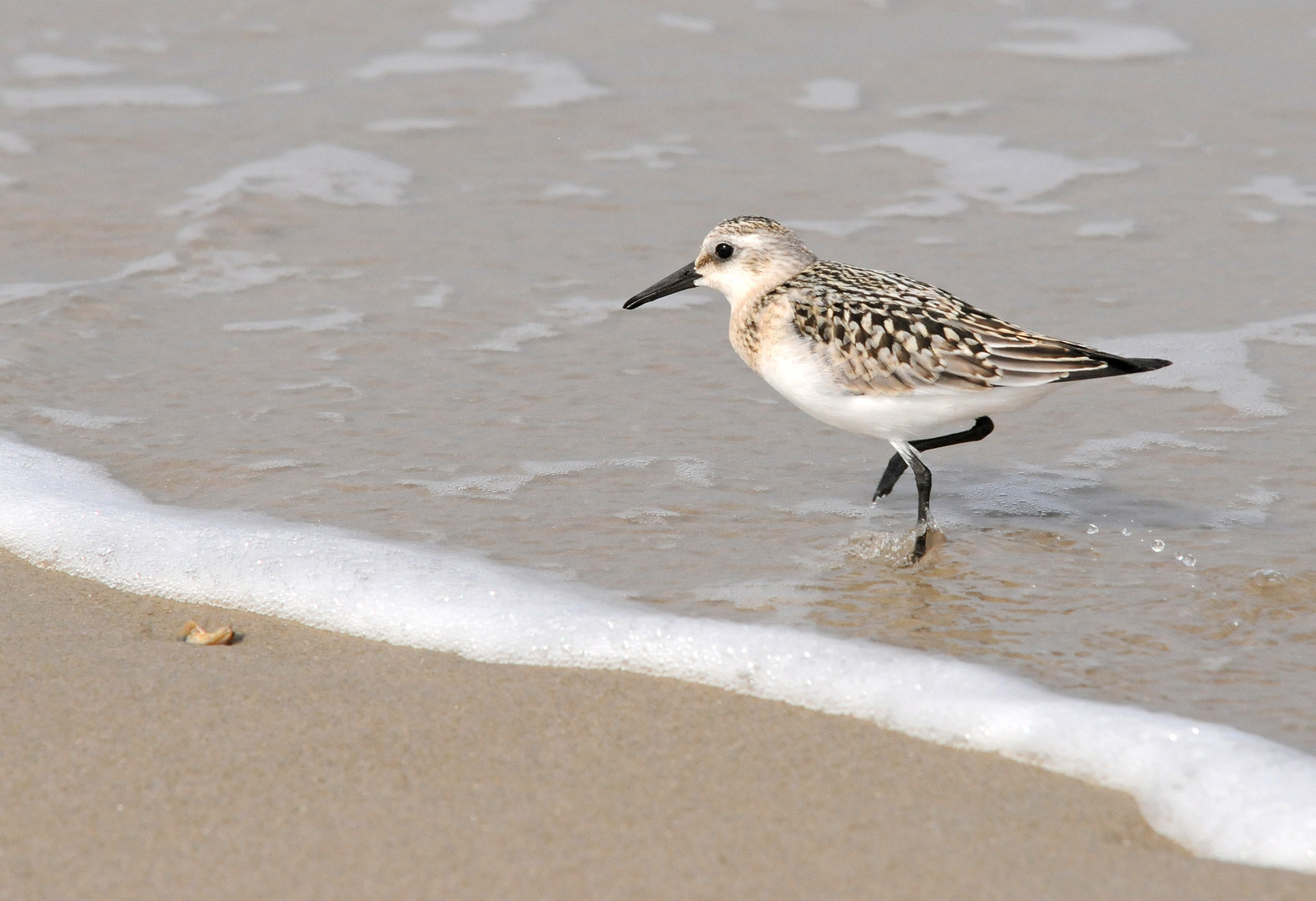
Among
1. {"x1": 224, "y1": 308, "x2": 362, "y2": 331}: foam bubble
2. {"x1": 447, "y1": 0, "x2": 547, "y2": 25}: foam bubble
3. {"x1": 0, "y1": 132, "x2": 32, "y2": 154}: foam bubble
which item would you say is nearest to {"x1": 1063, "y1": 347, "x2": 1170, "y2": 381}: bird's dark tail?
{"x1": 224, "y1": 308, "x2": 362, "y2": 331}: foam bubble

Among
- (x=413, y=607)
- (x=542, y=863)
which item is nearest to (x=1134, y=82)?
(x=413, y=607)

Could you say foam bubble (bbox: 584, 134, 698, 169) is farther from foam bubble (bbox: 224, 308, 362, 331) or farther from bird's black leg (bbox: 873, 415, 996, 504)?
bird's black leg (bbox: 873, 415, 996, 504)

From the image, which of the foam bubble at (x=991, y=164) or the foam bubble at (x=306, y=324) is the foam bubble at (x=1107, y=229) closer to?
the foam bubble at (x=991, y=164)

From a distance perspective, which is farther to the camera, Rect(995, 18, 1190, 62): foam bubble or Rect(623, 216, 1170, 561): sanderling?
Rect(995, 18, 1190, 62): foam bubble

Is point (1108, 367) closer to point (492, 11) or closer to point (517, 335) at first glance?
point (517, 335)

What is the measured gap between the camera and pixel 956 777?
378 centimetres

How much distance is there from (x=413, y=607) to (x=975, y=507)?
7.33 ft

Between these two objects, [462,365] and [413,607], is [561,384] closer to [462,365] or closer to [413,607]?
[462,365]

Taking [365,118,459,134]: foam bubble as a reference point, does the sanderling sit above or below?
above

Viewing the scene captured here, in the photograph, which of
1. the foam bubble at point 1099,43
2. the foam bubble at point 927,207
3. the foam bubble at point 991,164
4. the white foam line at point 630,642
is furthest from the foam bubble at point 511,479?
the foam bubble at point 1099,43

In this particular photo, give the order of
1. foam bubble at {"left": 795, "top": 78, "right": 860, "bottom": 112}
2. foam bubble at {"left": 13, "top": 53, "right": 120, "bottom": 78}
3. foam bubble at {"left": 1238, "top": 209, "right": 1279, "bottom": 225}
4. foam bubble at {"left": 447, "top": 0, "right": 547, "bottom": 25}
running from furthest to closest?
foam bubble at {"left": 447, "top": 0, "right": 547, "bottom": 25} → foam bubble at {"left": 13, "top": 53, "right": 120, "bottom": 78} → foam bubble at {"left": 795, "top": 78, "right": 860, "bottom": 112} → foam bubble at {"left": 1238, "top": 209, "right": 1279, "bottom": 225}

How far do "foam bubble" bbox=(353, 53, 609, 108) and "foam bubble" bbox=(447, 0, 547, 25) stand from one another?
0.77 meters

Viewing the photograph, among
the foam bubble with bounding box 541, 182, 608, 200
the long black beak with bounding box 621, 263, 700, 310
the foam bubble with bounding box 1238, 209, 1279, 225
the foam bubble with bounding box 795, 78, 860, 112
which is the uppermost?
the long black beak with bounding box 621, 263, 700, 310

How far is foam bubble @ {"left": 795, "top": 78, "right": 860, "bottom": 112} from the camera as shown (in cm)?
1058
